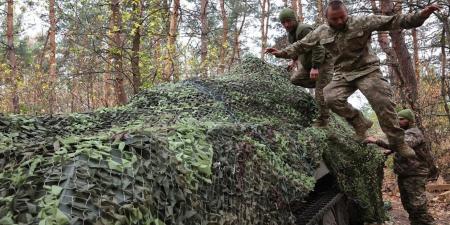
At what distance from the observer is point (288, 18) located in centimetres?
628

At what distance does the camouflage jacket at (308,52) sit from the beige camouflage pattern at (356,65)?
0.33 ft

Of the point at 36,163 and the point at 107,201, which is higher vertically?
the point at 36,163

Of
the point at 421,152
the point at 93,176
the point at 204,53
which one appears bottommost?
the point at 421,152

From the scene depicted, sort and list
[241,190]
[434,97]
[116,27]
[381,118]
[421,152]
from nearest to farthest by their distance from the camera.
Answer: [241,190] < [381,118] < [421,152] < [116,27] < [434,97]

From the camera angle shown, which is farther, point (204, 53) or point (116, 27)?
point (204, 53)

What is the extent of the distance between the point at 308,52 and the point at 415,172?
2.51 m

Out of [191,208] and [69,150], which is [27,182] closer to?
[69,150]

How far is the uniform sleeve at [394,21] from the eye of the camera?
5.25 metres

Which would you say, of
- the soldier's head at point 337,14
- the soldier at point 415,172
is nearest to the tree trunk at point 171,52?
the soldier's head at point 337,14

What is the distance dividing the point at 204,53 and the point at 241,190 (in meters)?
11.2

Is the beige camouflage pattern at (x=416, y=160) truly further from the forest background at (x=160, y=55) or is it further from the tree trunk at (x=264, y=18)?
the tree trunk at (x=264, y=18)

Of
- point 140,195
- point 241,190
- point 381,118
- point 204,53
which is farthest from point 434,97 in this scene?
point 140,195

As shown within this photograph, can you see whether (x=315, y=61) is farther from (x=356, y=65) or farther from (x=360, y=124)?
(x=360, y=124)

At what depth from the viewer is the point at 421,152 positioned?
6824 mm
